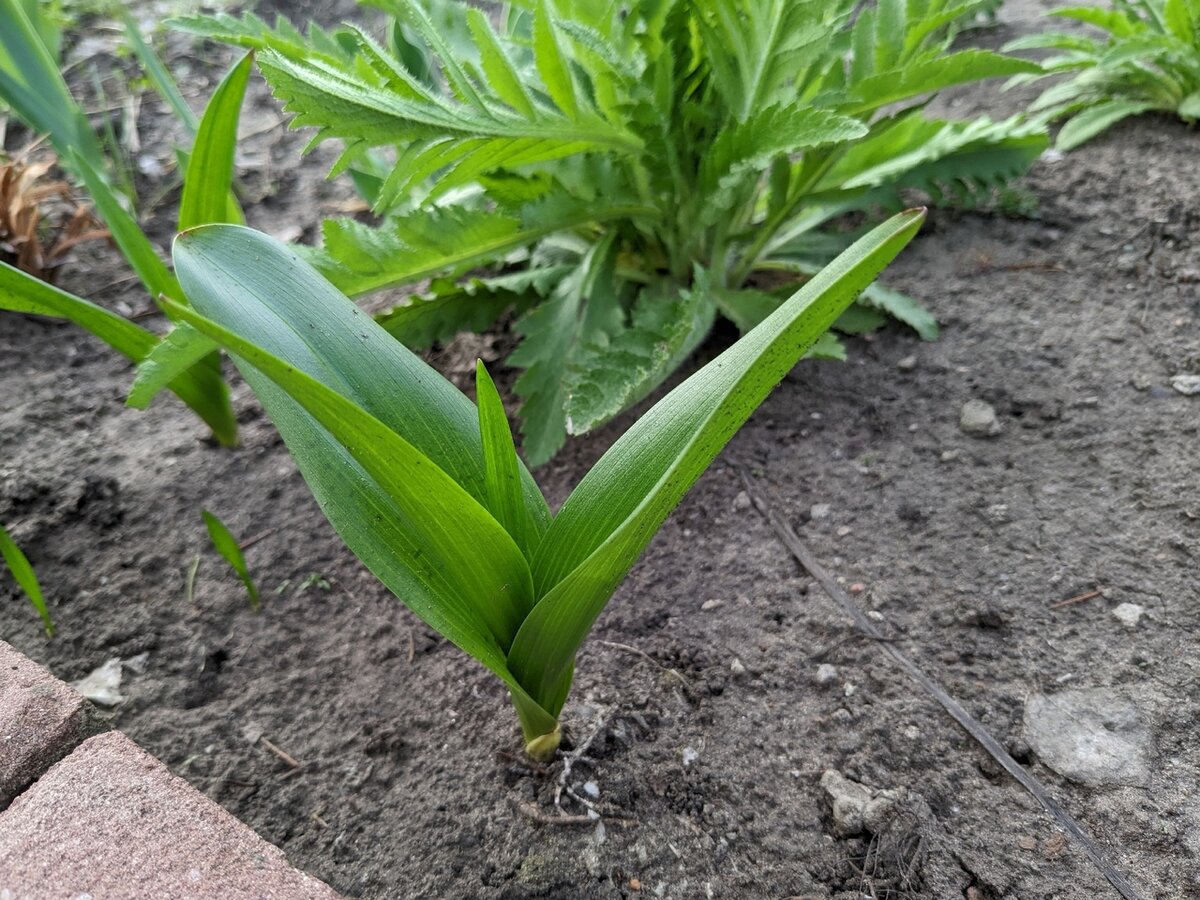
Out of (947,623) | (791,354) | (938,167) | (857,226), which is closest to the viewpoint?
(791,354)

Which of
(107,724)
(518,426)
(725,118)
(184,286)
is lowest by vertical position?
(518,426)

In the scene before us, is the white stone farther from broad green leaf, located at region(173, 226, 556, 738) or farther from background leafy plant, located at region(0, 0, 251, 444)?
background leafy plant, located at region(0, 0, 251, 444)

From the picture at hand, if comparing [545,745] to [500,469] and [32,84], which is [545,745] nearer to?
[500,469]

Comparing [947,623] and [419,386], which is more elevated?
[419,386]

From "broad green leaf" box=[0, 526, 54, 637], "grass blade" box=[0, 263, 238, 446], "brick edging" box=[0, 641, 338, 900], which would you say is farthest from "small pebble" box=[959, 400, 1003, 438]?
"broad green leaf" box=[0, 526, 54, 637]

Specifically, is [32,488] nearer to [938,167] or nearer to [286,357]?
[286,357]

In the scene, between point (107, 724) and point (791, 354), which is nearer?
point (791, 354)

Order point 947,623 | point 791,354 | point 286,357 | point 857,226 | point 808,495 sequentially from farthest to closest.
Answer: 1. point 857,226
2. point 808,495
3. point 947,623
4. point 286,357
5. point 791,354

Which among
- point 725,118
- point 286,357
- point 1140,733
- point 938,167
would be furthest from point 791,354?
point 938,167
